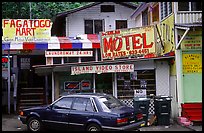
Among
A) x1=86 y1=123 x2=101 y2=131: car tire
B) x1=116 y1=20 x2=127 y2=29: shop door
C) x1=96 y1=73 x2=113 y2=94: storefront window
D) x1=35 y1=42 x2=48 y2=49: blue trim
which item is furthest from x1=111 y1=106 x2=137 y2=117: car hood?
x1=116 y1=20 x2=127 y2=29: shop door

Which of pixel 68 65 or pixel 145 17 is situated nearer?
pixel 68 65

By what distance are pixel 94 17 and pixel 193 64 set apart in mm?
10751

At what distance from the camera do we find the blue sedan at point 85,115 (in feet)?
31.6

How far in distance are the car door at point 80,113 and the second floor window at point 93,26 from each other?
12363mm

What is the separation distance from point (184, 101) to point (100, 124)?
507 centimetres

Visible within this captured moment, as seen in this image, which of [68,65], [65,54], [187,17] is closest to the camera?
[187,17]

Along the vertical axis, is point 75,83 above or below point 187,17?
below

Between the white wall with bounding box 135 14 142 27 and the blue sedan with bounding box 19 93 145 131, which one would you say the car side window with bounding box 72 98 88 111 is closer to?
the blue sedan with bounding box 19 93 145 131

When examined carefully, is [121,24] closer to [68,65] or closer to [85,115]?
[68,65]

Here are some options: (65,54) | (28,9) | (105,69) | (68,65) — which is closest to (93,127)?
(105,69)

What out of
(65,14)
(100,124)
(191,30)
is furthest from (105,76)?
(65,14)

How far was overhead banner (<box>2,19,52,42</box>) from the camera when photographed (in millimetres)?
16484

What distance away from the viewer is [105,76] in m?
15.2

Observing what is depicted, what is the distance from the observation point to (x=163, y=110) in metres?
12.5
